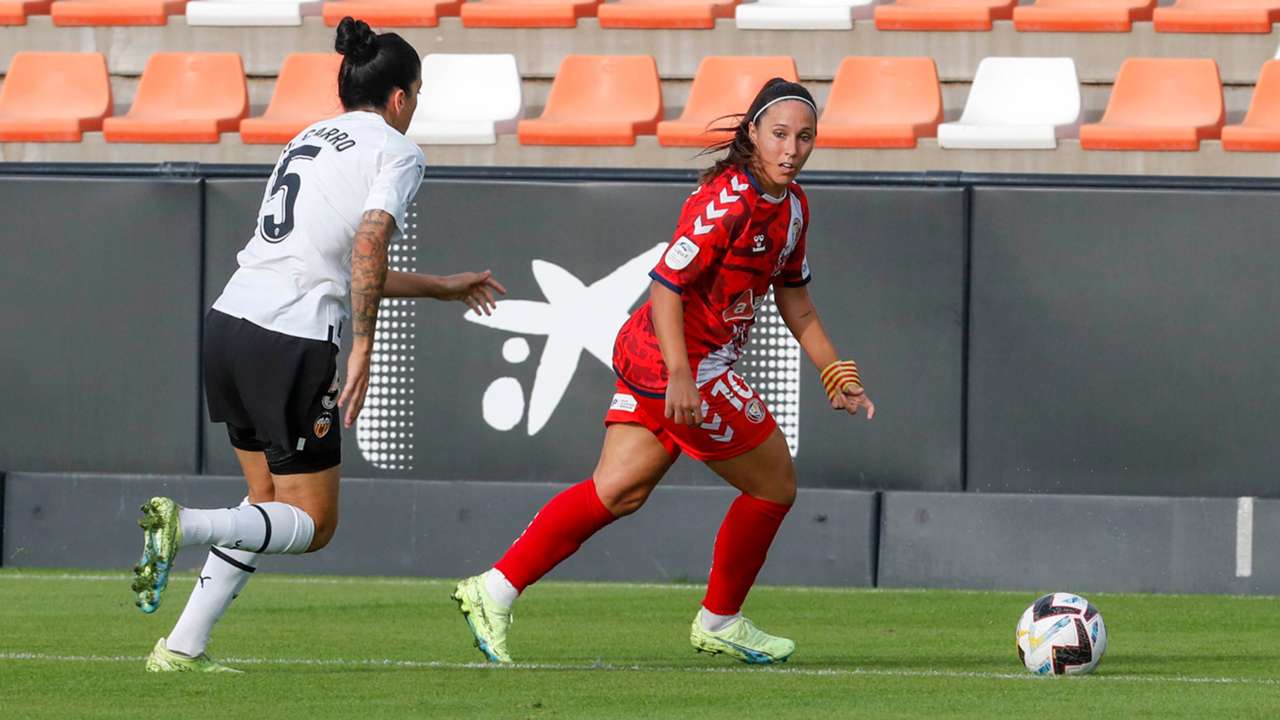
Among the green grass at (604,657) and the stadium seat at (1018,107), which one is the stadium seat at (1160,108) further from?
the green grass at (604,657)

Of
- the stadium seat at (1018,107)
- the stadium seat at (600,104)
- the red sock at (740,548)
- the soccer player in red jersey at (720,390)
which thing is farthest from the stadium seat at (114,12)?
Result: the red sock at (740,548)

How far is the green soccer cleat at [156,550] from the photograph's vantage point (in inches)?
225

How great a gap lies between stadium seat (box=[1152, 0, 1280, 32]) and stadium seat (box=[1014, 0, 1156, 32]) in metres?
0.16

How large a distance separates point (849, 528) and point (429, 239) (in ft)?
7.99

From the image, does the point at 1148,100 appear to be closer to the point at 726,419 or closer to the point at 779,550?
the point at 779,550

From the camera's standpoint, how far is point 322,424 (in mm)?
6219

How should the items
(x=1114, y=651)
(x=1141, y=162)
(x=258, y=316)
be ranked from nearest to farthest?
(x=258, y=316), (x=1114, y=651), (x=1141, y=162)

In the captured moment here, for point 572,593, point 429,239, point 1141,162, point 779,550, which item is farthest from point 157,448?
point 1141,162

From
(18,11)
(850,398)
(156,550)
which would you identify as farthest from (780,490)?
(18,11)

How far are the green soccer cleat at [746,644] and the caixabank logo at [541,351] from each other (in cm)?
297

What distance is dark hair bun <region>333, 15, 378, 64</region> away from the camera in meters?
6.17

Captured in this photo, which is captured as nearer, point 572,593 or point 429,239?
point 572,593

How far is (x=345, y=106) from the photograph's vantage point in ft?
20.9

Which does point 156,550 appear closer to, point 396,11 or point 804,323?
point 804,323
